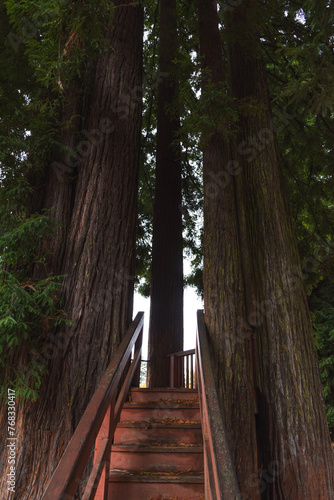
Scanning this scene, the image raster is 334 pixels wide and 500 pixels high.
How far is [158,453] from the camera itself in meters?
3.24

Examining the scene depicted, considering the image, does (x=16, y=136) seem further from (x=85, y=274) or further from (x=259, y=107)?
(x=259, y=107)

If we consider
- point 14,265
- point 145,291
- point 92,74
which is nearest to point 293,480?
point 14,265

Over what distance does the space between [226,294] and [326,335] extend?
7.26 metres

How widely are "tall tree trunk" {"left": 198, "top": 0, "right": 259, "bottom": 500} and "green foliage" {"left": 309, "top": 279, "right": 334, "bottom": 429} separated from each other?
6.00 meters

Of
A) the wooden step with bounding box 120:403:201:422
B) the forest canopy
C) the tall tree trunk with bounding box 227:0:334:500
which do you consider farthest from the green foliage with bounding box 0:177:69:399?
the tall tree trunk with bounding box 227:0:334:500

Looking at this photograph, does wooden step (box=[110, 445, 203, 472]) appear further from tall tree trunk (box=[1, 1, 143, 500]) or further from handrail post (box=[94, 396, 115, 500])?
handrail post (box=[94, 396, 115, 500])

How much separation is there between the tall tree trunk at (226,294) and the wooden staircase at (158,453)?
436 mm

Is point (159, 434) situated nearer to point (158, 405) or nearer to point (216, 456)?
point (158, 405)

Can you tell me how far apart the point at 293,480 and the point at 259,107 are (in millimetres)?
4506

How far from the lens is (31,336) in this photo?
3338mm

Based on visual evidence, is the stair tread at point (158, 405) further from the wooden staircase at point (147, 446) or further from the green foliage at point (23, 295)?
the green foliage at point (23, 295)

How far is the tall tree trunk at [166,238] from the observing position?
7168 mm

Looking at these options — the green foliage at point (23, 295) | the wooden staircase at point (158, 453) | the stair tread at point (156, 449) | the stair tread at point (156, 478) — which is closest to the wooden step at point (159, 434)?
the wooden staircase at point (158, 453)

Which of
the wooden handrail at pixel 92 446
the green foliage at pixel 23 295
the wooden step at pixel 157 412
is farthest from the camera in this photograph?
the wooden step at pixel 157 412
